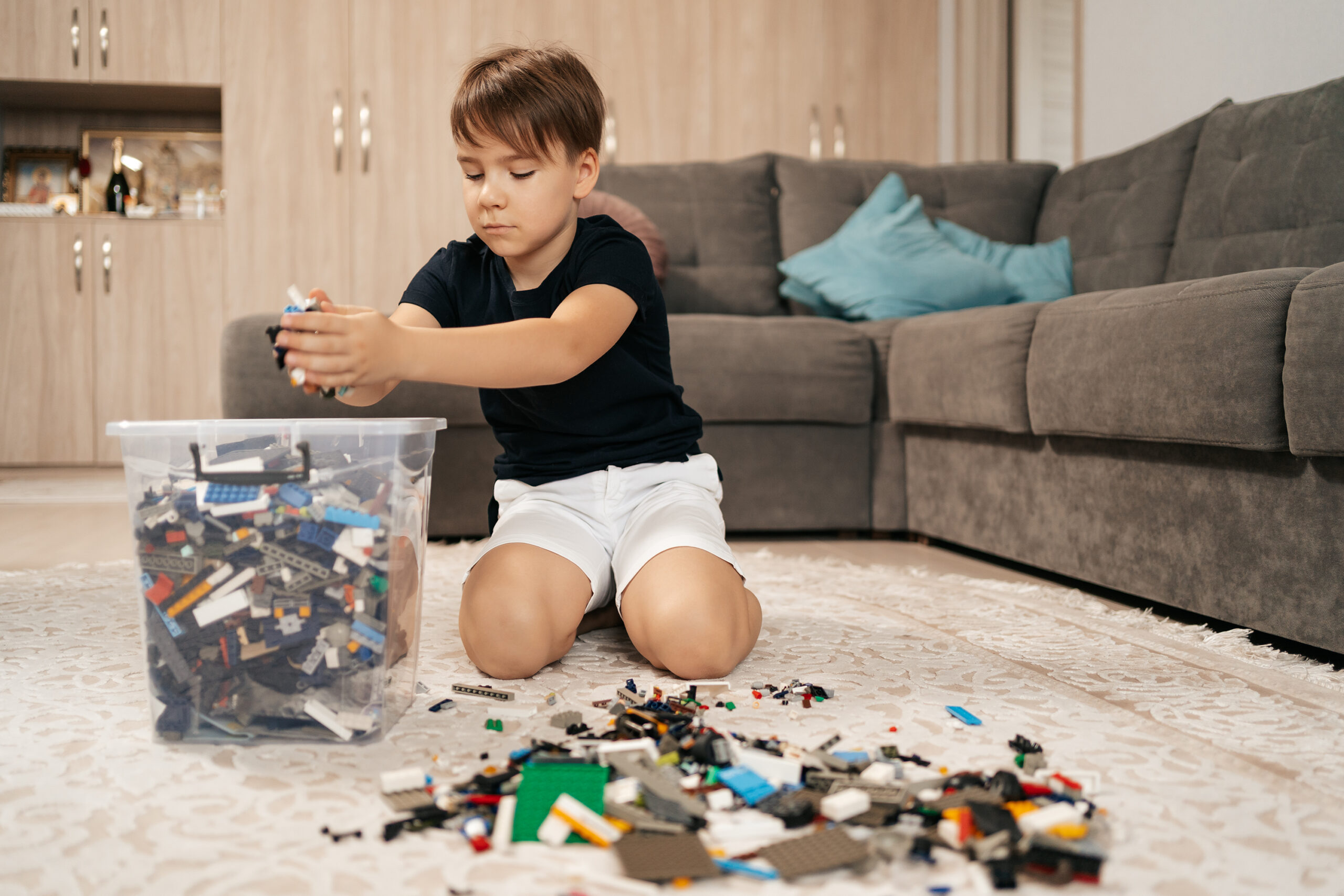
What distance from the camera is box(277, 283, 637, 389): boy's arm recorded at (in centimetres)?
80

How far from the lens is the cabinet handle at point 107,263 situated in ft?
12.1

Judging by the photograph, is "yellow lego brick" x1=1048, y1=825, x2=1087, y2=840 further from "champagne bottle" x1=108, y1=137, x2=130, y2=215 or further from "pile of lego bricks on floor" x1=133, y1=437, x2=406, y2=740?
"champagne bottle" x1=108, y1=137, x2=130, y2=215

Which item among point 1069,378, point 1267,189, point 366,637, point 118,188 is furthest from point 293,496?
point 118,188

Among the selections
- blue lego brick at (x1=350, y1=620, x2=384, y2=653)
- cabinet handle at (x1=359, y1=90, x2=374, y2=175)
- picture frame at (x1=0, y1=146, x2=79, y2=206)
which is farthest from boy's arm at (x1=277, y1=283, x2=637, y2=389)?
picture frame at (x1=0, y1=146, x2=79, y2=206)

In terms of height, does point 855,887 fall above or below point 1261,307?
below

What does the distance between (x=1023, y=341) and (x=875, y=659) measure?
782 mm

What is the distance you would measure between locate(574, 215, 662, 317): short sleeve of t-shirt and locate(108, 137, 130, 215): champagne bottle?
11.6 feet

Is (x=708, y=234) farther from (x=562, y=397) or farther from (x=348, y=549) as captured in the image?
(x=348, y=549)

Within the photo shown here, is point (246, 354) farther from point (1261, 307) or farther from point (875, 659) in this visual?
point (1261, 307)

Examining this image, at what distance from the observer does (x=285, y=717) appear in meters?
0.86

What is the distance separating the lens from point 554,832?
68cm

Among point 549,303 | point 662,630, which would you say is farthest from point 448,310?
point 662,630

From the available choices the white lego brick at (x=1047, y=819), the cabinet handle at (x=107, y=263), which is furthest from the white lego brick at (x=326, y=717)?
the cabinet handle at (x=107, y=263)

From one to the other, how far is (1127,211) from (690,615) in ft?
6.13
